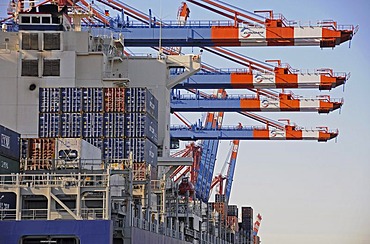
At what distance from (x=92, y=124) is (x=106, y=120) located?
25.2 inches

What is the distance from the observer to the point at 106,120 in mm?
47719

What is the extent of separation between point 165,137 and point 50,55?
9.56 meters

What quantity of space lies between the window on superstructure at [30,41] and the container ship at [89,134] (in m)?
0.06

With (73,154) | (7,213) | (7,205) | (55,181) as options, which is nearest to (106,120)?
(73,154)

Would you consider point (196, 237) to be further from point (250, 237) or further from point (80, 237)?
point (250, 237)

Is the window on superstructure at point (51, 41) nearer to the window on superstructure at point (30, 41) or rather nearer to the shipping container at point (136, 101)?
the window on superstructure at point (30, 41)

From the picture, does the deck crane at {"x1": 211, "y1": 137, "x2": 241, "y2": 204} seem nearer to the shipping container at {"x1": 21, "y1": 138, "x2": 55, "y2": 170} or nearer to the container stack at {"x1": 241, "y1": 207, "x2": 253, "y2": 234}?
the container stack at {"x1": 241, "y1": 207, "x2": 253, "y2": 234}

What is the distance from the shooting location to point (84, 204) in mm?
36594

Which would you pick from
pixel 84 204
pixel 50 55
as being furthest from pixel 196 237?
pixel 84 204

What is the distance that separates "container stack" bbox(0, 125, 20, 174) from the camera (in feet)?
123

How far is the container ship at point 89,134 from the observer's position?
34.3m

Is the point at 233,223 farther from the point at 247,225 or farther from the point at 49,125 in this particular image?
the point at 49,125

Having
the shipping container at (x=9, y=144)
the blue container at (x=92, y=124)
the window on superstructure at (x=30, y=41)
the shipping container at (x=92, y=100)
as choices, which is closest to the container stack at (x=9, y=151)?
the shipping container at (x=9, y=144)

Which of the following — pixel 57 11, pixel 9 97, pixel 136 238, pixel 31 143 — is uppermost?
pixel 57 11
